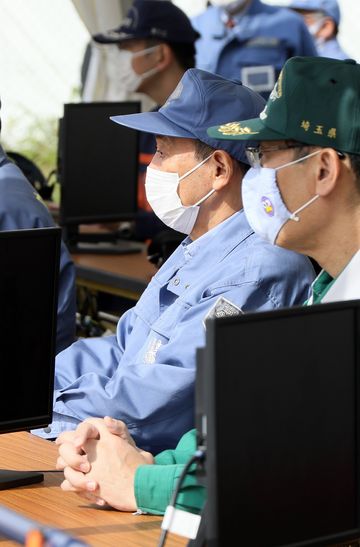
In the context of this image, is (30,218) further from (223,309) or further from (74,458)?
(74,458)

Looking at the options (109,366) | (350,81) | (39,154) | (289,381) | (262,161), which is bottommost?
(39,154)

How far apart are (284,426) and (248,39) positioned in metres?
5.57

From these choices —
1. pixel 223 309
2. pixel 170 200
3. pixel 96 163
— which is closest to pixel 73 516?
pixel 223 309

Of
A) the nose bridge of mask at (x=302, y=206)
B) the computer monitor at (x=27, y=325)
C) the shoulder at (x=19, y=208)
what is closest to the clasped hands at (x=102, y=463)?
the computer monitor at (x=27, y=325)

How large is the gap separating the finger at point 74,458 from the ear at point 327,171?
0.67 m

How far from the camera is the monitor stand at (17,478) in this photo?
2.27 metres

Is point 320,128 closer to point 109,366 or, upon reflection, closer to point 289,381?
point 289,381

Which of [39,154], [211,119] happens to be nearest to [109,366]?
[211,119]

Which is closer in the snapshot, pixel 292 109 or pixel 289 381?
pixel 289 381

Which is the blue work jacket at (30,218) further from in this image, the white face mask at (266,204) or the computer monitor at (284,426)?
the computer monitor at (284,426)

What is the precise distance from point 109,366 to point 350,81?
107 centimetres

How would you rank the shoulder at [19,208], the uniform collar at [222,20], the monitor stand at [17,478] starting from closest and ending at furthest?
the monitor stand at [17,478] → the shoulder at [19,208] → the uniform collar at [222,20]

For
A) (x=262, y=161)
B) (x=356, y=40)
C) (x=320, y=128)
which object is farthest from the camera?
(x=356, y=40)

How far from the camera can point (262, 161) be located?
7.66ft
